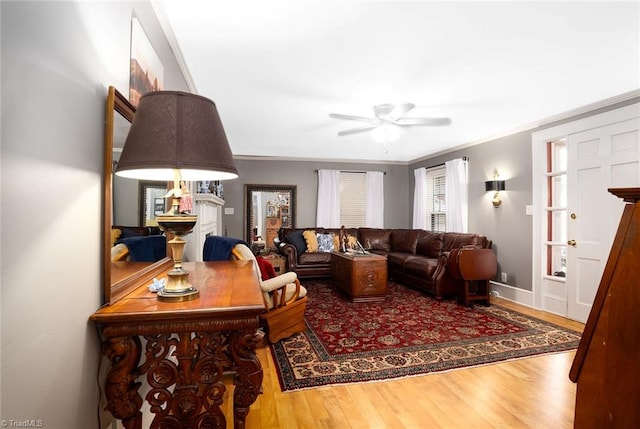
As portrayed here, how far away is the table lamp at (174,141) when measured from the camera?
0.95 meters

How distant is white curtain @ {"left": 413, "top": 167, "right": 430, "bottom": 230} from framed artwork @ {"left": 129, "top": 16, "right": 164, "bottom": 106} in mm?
5393

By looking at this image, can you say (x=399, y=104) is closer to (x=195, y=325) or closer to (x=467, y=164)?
(x=467, y=164)

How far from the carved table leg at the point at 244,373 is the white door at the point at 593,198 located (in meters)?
3.78

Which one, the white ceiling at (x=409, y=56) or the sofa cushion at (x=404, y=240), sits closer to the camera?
the white ceiling at (x=409, y=56)

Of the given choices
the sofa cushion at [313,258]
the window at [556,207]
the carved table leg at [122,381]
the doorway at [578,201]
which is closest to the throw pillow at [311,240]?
the sofa cushion at [313,258]

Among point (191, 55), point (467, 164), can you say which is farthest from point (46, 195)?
point (467, 164)

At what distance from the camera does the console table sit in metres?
0.96

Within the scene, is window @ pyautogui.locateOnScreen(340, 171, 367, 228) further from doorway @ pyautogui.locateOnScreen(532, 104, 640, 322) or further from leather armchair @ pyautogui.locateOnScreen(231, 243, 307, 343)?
leather armchair @ pyautogui.locateOnScreen(231, 243, 307, 343)

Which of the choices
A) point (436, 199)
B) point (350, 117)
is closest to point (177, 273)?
point (350, 117)

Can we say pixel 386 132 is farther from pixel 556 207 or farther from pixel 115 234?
pixel 115 234

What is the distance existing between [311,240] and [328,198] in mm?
1188

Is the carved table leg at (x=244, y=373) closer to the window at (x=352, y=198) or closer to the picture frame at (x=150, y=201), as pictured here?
the picture frame at (x=150, y=201)

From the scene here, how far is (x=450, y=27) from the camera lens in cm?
203

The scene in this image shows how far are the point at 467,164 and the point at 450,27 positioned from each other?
349 cm
